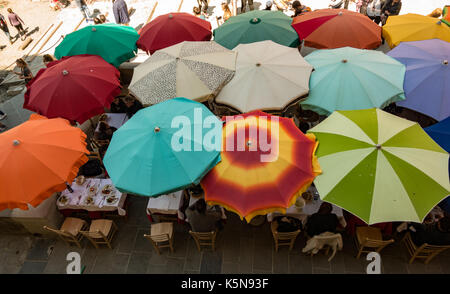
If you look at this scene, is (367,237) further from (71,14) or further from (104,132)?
(71,14)

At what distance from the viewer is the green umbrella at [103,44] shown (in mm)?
8250

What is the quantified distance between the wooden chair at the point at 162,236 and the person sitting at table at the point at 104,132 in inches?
115

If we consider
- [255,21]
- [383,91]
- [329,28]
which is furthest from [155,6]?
[383,91]

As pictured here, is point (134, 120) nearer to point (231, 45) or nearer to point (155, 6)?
point (231, 45)

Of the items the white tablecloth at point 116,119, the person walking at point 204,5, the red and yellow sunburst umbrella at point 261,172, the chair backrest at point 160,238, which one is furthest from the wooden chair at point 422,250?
the person walking at point 204,5

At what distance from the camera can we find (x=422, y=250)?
17.1 feet

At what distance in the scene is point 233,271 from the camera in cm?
579

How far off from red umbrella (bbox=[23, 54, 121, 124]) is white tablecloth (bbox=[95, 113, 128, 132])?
47.1 inches

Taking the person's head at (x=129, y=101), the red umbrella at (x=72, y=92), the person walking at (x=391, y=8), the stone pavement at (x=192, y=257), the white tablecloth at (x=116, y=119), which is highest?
the person walking at (x=391, y=8)

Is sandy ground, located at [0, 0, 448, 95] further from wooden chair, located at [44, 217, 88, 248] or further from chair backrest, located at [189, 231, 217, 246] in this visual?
chair backrest, located at [189, 231, 217, 246]

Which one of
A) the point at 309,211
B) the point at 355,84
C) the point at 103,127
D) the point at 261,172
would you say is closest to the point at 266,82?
the point at 355,84

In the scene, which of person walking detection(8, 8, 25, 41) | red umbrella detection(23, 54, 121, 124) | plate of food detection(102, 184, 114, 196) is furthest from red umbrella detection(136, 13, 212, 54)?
person walking detection(8, 8, 25, 41)

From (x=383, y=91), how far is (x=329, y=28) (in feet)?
10.4

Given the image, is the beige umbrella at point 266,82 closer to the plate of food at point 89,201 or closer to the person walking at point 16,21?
the plate of food at point 89,201
